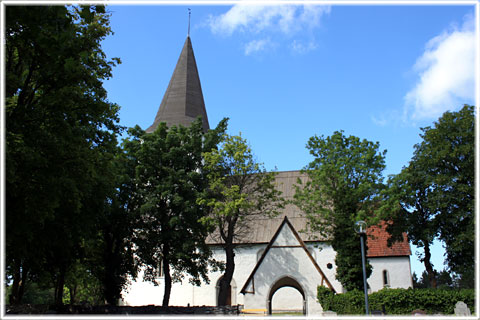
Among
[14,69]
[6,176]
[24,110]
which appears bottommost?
[6,176]

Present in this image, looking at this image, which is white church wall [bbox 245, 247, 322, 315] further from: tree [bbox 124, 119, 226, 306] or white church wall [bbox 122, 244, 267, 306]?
white church wall [bbox 122, 244, 267, 306]

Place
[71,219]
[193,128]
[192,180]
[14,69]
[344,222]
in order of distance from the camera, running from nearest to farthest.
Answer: [14,69] → [71,219] → [344,222] → [192,180] → [193,128]

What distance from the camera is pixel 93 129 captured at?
670 inches

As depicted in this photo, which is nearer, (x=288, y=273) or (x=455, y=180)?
(x=288, y=273)

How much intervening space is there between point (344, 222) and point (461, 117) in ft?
36.6

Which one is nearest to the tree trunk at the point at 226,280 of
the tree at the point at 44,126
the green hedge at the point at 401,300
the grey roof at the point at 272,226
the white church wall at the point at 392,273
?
the green hedge at the point at 401,300

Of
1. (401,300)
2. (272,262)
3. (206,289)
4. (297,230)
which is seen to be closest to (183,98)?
(297,230)

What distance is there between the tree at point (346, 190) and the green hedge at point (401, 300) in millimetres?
1145

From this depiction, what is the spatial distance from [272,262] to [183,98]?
68.5 ft

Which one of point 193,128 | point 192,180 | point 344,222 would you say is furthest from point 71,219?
point 344,222

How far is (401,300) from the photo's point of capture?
23.0m

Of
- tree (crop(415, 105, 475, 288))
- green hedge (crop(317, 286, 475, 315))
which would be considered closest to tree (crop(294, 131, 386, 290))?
green hedge (crop(317, 286, 475, 315))

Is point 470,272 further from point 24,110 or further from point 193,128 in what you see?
point 24,110

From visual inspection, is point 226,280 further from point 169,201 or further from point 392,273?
point 392,273
